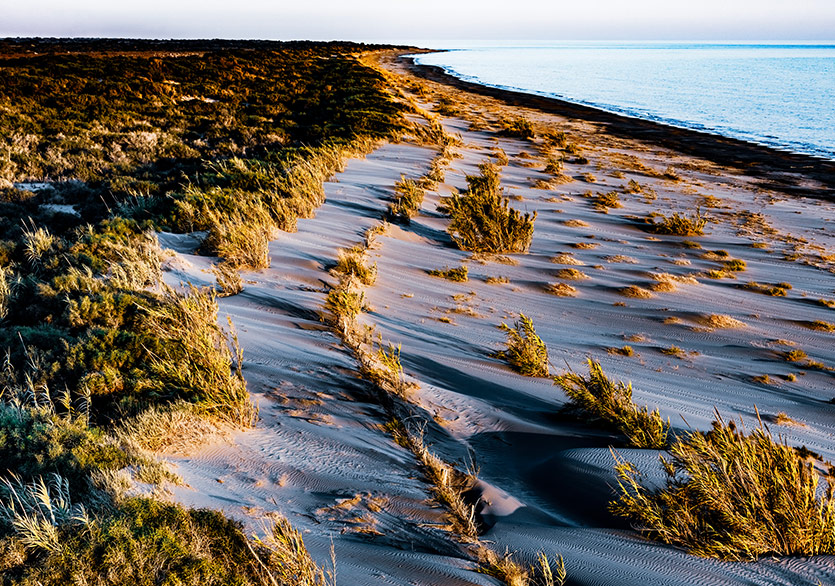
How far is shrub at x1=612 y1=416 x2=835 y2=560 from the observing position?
7.96 feet

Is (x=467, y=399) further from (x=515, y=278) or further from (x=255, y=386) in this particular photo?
(x=515, y=278)

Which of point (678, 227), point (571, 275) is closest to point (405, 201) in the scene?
point (571, 275)

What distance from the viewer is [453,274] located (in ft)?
21.9

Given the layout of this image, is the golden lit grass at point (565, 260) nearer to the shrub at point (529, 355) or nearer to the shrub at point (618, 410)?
the shrub at point (529, 355)

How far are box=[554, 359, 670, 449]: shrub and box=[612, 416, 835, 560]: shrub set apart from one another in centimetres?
60

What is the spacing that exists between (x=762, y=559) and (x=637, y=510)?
524mm

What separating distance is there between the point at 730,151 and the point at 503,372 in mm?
19674

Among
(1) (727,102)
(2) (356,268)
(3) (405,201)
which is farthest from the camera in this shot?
(1) (727,102)

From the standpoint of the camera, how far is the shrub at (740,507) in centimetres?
243

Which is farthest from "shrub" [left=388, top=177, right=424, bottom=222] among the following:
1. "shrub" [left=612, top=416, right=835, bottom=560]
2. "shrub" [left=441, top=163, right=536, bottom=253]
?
"shrub" [left=612, top=416, right=835, bottom=560]

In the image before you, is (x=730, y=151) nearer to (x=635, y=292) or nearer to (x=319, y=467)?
(x=635, y=292)

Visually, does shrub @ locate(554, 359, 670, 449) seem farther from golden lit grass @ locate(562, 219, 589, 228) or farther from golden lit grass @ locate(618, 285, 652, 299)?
golden lit grass @ locate(562, 219, 589, 228)

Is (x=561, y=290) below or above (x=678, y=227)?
below

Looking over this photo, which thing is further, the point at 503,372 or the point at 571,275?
the point at 571,275
